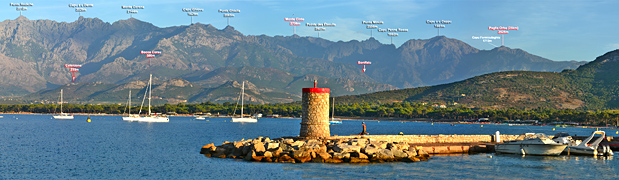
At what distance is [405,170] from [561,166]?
1483cm

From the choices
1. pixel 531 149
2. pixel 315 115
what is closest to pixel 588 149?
pixel 531 149

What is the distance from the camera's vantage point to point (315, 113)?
55781 mm

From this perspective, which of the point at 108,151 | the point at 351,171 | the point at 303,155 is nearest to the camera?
the point at 351,171

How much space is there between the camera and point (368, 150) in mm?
55031

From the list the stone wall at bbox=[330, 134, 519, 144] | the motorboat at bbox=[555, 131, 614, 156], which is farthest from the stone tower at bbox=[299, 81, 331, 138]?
the motorboat at bbox=[555, 131, 614, 156]

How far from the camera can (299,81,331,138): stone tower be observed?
183ft

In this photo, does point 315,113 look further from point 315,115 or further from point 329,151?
point 329,151

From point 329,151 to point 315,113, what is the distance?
11.7 feet

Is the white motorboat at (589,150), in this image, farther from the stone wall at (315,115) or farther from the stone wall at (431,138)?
the stone wall at (315,115)

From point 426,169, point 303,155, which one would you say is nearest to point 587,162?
point 426,169

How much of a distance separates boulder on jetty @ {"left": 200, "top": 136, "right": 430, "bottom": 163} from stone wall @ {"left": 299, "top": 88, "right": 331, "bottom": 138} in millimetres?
819

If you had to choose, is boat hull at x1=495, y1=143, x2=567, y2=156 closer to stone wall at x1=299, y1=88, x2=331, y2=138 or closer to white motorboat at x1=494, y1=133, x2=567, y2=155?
white motorboat at x1=494, y1=133, x2=567, y2=155

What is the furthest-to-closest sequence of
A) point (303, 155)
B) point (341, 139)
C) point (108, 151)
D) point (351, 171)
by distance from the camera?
point (108, 151), point (341, 139), point (303, 155), point (351, 171)

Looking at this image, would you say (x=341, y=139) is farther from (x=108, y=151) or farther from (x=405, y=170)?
(x=108, y=151)
